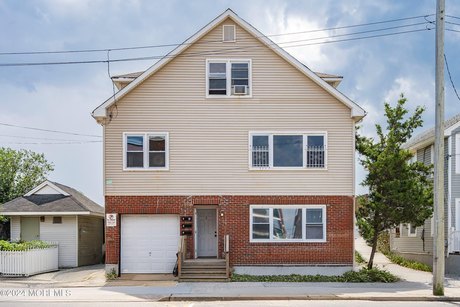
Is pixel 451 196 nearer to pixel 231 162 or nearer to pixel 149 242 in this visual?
pixel 231 162

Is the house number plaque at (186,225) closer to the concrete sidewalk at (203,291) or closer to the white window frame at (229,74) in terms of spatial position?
the concrete sidewalk at (203,291)

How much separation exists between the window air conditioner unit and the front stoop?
6483 millimetres

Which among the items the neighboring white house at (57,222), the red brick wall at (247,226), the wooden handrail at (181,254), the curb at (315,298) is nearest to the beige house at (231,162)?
the red brick wall at (247,226)

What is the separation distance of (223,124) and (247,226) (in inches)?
160

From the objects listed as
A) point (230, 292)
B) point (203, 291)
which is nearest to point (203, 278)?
point (203, 291)

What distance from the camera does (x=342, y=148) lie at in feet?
69.9

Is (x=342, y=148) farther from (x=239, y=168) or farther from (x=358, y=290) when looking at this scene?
(x=358, y=290)

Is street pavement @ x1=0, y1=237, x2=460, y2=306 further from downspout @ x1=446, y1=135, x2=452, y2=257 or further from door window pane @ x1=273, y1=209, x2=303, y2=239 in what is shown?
downspout @ x1=446, y1=135, x2=452, y2=257

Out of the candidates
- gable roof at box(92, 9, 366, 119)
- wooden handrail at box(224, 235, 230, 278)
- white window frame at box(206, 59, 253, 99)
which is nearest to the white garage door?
wooden handrail at box(224, 235, 230, 278)

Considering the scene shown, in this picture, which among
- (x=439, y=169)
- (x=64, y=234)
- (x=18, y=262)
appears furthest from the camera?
(x=64, y=234)

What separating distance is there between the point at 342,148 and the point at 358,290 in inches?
229

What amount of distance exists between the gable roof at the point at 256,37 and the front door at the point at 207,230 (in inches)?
218

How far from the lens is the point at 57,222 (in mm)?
26109

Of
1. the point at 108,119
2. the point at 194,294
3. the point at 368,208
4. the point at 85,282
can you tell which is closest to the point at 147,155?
the point at 108,119
